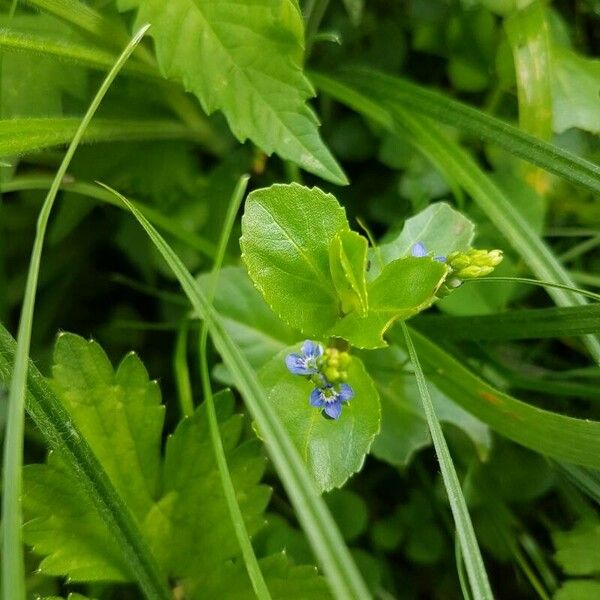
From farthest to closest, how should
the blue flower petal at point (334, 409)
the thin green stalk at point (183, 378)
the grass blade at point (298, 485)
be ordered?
1. the thin green stalk at point (183, 378)
2. the blue flower petal at point (334, 409)
3. the grass blade at point (298, 485)

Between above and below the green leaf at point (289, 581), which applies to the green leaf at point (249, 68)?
above

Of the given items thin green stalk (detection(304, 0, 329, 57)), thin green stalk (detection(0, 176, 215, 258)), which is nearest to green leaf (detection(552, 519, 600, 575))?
thin green stalk (detection(0, 176, 215, 258))

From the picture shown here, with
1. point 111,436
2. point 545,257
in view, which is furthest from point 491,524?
point 111,436

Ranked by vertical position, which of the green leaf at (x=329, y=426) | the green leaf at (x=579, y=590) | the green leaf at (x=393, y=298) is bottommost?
the green leaf at (x=579, y=590)

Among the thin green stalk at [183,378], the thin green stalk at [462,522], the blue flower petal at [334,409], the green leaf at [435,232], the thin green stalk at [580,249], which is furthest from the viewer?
the thin green stalk at [580,249]

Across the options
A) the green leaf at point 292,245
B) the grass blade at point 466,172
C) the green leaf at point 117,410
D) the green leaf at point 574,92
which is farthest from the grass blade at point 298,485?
the green leaf at point 574,92

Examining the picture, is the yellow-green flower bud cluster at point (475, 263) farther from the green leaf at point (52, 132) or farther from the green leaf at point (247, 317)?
the green leaf at point (52, 132)

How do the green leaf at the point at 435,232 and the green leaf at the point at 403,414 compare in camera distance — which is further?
the green leaf at the point at 403,414
